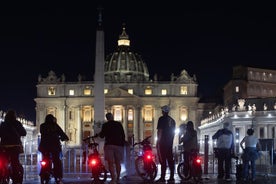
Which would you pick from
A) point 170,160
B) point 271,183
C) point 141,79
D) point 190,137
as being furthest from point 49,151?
point 141,79

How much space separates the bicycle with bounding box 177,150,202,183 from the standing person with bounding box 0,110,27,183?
566 centimetres

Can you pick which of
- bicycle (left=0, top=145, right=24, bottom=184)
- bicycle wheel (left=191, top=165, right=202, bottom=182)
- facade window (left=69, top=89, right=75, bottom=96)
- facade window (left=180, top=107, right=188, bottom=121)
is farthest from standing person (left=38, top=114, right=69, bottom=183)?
facade window (left=69, top=89, right=75, bottom=96)

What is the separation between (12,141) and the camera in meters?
19.3

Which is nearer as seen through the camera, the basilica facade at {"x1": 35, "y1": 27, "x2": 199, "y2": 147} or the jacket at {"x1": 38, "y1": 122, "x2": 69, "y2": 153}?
the jacket at {"x1": 38, "y1": 122, "x2": 69, "y2": 153}

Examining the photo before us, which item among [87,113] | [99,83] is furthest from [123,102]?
[99,83]

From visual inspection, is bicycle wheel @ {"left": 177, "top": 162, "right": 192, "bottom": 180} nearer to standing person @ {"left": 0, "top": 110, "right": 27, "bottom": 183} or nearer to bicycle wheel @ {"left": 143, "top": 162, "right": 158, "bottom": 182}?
bicycle wheel @ {"left": 143, "top": 162, "right": 158, "bottom": 182}

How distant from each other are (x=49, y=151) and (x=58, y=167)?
1.76 ft

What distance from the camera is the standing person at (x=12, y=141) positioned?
19.2m

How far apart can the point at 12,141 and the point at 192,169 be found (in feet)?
19.7

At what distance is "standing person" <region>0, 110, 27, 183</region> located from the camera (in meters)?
19.2

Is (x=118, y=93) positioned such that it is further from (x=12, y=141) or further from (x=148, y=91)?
(x=12, y=141)

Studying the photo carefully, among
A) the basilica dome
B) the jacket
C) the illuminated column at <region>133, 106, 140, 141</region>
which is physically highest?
the basilica dome

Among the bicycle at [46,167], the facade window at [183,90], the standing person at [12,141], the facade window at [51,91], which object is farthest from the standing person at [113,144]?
the facade window at [51,91]

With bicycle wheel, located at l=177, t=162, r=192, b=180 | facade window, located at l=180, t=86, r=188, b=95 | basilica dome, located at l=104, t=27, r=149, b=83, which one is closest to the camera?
bicycle wheel, located at l=177, t=162, r=192, b=180
